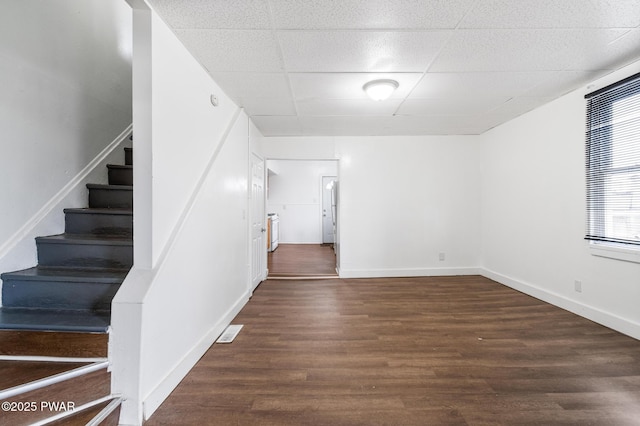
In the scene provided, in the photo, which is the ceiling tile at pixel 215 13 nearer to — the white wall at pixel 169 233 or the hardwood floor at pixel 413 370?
the white wall at pixel 169 233

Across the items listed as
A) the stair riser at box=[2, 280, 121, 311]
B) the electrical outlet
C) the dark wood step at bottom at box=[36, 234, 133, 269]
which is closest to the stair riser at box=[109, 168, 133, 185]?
the dark wood step at bottom at box=[36, 234, 133, 269]

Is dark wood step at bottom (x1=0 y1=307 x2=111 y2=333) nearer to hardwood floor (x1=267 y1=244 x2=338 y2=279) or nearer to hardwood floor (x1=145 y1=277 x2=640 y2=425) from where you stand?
hardwood floor (x1=145 y1=277 x2=640 y2=425)

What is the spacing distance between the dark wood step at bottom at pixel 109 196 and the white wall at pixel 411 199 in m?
2.48

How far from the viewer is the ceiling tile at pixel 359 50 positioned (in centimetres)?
169

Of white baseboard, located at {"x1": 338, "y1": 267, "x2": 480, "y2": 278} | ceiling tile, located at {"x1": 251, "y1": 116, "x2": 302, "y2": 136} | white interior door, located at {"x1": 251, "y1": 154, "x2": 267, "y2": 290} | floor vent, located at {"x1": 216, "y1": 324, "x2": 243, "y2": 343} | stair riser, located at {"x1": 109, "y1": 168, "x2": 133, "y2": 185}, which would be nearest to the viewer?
floor vent, located at {"x1": 216, "y1": 324, "x2": 243, "y2": 343}

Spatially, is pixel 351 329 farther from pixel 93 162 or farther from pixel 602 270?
pixel 93 162

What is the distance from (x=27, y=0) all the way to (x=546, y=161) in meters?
5.29

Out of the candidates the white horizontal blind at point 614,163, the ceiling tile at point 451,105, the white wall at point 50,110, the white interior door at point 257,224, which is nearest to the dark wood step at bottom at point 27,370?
the white wall at point 50,110

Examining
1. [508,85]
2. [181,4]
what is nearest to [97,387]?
[181,4]

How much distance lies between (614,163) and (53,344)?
184 inches

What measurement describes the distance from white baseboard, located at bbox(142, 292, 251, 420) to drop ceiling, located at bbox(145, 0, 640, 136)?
2.26 meters

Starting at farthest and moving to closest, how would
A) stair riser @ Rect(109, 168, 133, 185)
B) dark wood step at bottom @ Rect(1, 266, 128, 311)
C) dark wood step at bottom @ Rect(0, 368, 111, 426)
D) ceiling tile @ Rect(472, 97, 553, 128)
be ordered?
1. ceiling tile @ Rect(472, 97, 553, 128)
2. stair riser @ Rect(109, 168, 133, 185)
3. dark wood step at bottom @ Rect(1, 266, 128, 311)
4. dark wood step at bottom @ Rect(0, 368, 111, 426)

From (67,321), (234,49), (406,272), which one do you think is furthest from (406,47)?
(406,272)

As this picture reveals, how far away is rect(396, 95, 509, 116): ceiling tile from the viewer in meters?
2.77
